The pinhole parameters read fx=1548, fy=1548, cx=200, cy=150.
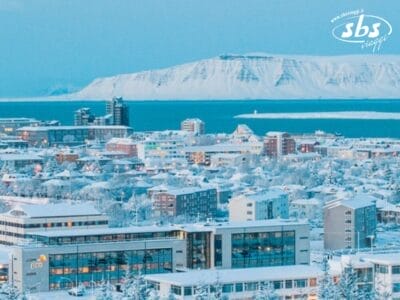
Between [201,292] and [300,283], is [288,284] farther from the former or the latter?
[201,292]

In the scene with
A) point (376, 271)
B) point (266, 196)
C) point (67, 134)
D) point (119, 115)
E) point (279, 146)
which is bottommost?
point (376, 271)

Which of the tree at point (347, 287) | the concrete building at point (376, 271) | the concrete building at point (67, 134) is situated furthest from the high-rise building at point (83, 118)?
the tree at point (347, 287)

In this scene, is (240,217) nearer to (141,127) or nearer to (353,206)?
(353,206)

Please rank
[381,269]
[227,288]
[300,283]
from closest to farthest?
[227,288] → [300,283] → [381,269]

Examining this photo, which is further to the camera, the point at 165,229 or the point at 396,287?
the point at 165,229

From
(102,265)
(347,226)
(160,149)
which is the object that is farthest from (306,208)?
(160,149)

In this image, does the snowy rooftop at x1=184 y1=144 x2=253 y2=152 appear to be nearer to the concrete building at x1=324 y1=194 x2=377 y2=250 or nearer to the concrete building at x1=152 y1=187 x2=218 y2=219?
the concrete building at x1=152 y1=187 x2=218 y2=219
